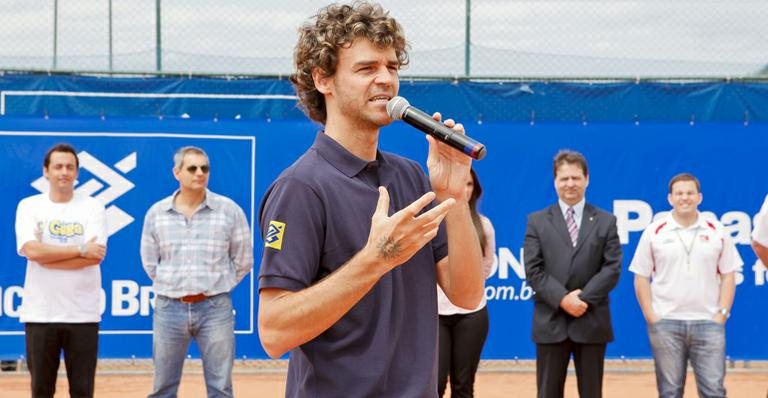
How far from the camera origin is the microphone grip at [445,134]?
9.34 ft

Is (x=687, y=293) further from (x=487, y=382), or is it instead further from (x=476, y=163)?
(x=487, y=382)

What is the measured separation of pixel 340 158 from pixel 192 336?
15.9 ft

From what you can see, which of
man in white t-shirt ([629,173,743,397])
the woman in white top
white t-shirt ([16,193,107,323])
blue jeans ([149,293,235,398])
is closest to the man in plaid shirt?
blue jeans ([149,293,235,398])

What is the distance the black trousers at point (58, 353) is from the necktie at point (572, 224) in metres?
3.21

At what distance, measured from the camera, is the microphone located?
9.40ft

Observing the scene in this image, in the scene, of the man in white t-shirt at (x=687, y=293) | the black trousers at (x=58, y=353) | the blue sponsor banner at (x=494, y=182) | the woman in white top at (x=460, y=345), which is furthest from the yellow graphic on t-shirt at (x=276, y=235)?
the blue sponsor banner at (x=494, y=182)

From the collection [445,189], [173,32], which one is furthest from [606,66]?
[445,189]

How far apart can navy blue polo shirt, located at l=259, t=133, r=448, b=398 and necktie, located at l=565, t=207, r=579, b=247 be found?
468 cm

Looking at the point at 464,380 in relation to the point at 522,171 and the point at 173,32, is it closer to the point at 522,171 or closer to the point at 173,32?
the point at 522,171

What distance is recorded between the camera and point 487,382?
10.6 m

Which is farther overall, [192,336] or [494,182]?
[494,182]

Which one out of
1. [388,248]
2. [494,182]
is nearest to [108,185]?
[494,182]

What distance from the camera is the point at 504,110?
1074 centimetres

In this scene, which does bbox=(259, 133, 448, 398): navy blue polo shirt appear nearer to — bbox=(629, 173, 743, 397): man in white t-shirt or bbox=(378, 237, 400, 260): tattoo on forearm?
bbox=(378, 237, 400, 260): tattoo on forearm
